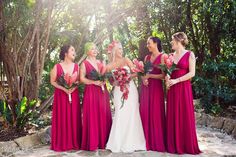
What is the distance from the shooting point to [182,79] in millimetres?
6332

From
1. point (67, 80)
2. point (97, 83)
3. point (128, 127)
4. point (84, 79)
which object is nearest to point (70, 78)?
point (67, 80)

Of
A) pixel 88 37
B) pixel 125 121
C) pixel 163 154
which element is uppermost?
pixel 88 37

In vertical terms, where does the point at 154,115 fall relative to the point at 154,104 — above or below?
below

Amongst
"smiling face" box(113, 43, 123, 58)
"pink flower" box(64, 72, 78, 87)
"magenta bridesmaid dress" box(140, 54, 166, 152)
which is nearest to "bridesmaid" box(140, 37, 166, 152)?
"magenta bridesmaid dress" box(140, 54, 166, 152)

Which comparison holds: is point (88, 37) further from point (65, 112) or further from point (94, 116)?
point (94, 116)

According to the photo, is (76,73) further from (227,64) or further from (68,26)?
(68,26)

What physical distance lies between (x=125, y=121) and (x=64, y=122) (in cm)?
114

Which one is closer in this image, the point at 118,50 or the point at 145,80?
the point at 145,80

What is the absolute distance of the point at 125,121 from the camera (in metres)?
6.74

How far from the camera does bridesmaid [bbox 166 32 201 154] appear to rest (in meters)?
6.36

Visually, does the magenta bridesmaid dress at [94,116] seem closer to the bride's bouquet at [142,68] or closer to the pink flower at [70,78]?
the pink flower at [70,78]

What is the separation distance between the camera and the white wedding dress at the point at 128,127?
6664mm

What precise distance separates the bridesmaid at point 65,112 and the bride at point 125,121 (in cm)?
71

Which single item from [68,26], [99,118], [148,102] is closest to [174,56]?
[148,102]
